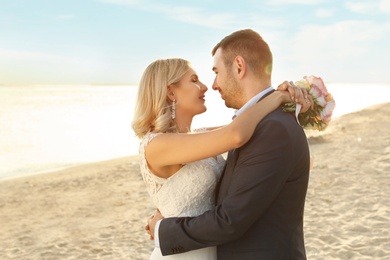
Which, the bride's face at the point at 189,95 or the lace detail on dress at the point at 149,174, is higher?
the bride's face at the point at 189,95

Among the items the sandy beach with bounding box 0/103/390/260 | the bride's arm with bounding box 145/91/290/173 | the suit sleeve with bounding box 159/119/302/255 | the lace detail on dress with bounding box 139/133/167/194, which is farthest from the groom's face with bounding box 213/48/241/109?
the sandy beach with bounding box 0/103/390/260

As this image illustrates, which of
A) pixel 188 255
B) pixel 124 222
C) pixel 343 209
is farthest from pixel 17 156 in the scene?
pixel 188 255

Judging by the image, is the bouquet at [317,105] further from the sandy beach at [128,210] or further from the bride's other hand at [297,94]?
the sandy beach at [128,210]

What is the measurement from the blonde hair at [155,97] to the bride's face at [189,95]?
54 mm

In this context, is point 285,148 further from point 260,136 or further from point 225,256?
point 225,256

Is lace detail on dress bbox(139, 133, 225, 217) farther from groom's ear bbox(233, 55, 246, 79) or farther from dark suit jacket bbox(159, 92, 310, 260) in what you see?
groom's ear bbox(233, 55, 246, 79)

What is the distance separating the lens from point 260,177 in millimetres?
2680

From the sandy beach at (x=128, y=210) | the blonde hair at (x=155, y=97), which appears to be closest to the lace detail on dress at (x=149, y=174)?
the blonde hair at (x=155, y=97)

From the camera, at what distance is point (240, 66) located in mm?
2998

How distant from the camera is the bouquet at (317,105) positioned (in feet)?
10.1

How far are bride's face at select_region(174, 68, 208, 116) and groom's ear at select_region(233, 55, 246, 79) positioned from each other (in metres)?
0.54

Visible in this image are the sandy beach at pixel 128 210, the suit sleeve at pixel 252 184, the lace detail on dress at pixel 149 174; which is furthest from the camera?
the sandy beach at pixel 128 210

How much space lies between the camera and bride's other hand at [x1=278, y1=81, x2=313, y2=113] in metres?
2.90

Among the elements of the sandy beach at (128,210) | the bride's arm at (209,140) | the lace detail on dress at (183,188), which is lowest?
the sandy beach at (128,210)
